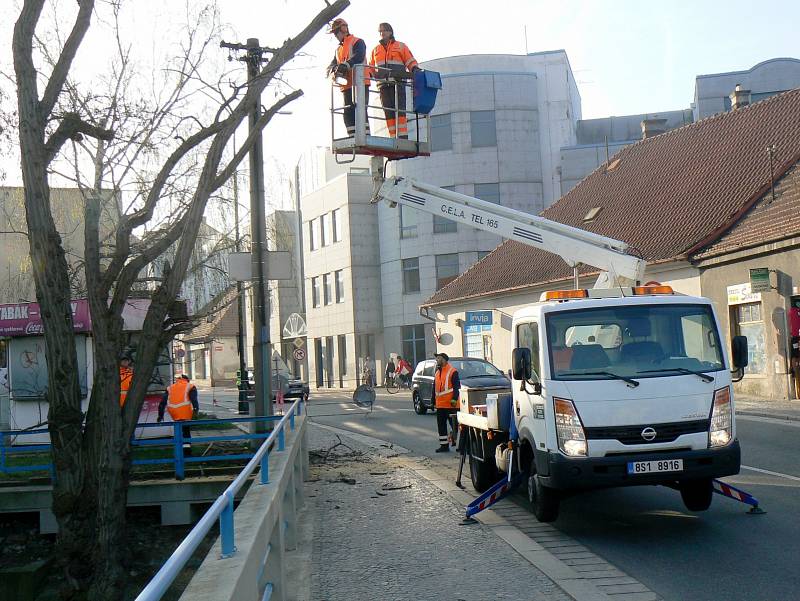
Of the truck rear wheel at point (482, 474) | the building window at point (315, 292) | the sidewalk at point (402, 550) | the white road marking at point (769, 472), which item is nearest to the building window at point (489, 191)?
the building window at point (315, 292)

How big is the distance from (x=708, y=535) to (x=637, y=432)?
1188 millimetres

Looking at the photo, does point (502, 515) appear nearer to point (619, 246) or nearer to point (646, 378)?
point (646, 378)

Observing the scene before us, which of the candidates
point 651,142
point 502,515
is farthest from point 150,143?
point 651,142

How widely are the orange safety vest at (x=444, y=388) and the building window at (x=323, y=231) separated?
136 ft

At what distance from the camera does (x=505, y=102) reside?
50.8 metres

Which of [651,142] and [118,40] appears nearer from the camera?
[118,40]

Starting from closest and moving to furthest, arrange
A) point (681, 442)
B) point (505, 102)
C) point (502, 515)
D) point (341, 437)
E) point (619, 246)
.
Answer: point (681, 442), point (502, 515), point (619, 246), point (341, 437), point (505, 102)

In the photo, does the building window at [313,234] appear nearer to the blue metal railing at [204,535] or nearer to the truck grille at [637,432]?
the truck grille at [637,432]

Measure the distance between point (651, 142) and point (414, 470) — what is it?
2399cm

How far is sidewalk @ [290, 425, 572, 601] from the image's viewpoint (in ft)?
23.1

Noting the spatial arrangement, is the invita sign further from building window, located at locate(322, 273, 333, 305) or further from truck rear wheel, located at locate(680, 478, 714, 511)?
truck rear wheel, located at locate(680, 478, 714, 511)

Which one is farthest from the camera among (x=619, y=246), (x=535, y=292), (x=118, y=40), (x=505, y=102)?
(x=505, y=102)

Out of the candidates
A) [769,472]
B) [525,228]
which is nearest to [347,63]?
[525,228]

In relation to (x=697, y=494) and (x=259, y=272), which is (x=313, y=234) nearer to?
(x=259, y=272)
